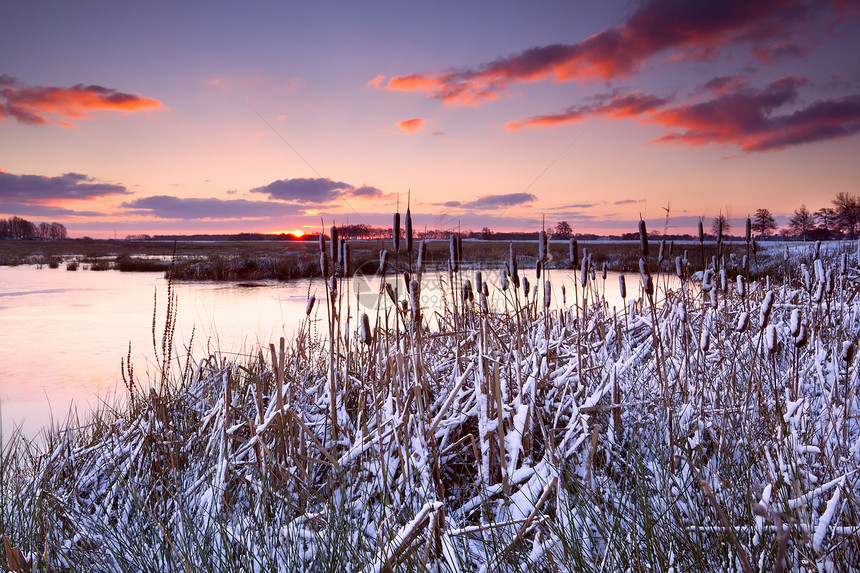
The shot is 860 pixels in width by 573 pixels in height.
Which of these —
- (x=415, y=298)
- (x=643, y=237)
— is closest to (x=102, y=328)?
(x=415, y=298)

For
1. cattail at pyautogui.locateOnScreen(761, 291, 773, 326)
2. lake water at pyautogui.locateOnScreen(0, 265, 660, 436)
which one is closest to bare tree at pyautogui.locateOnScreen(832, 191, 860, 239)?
lake water at pyautogui.locateOnScreen(0, 265, 660, 436)

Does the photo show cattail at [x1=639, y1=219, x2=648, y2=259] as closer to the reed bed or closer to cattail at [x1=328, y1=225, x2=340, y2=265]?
the reed bed

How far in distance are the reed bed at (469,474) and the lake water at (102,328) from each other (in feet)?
4.51

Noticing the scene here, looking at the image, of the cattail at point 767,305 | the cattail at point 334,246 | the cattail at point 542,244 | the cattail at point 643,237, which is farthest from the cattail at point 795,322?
the cattail at point 334,246

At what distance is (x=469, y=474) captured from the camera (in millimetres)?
2961

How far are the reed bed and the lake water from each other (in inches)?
54.1

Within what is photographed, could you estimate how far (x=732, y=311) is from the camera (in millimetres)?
6750

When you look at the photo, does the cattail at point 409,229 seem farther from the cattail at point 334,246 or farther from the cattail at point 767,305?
the cattail at point 767,305

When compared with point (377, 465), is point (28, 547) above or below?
below

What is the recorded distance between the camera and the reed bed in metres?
2.22

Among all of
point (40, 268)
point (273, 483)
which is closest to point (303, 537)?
point (273, 483)

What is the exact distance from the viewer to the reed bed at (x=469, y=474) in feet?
7.29

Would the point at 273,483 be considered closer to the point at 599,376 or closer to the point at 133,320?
the point at 599,376

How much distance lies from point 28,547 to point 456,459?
8.43ft
